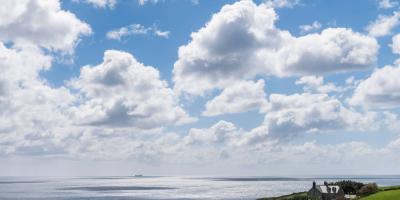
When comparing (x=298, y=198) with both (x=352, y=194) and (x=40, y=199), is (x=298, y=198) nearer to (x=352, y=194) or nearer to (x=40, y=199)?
(x=352, y=194)

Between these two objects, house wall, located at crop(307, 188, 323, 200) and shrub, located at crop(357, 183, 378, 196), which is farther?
house wall, located at crop(307, 188, 323, 200)

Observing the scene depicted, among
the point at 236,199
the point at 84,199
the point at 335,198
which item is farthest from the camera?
the point at 84,199

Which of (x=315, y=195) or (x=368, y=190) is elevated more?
(x=368, y=190)

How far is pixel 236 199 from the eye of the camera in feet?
577

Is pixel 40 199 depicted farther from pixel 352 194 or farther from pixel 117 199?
pixel 352 194

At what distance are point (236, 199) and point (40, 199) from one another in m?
74.9

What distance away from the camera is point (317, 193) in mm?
114250

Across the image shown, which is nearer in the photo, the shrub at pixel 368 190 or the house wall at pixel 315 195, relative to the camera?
the shrub at pixel 368 190

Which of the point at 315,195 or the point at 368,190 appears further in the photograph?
the point at 315,195

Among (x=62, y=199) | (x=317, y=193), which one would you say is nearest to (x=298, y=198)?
(x=317, y=193)

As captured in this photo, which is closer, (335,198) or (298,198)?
(335,198)

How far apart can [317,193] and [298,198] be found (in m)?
10.5

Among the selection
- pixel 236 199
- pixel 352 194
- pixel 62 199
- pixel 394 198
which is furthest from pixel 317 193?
Result: pixel 62 199

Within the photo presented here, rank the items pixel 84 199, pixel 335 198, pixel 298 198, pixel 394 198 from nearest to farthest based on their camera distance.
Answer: pixel 394 198 → pixel 335 198 → pixel 298 198 → pixel 84 199
